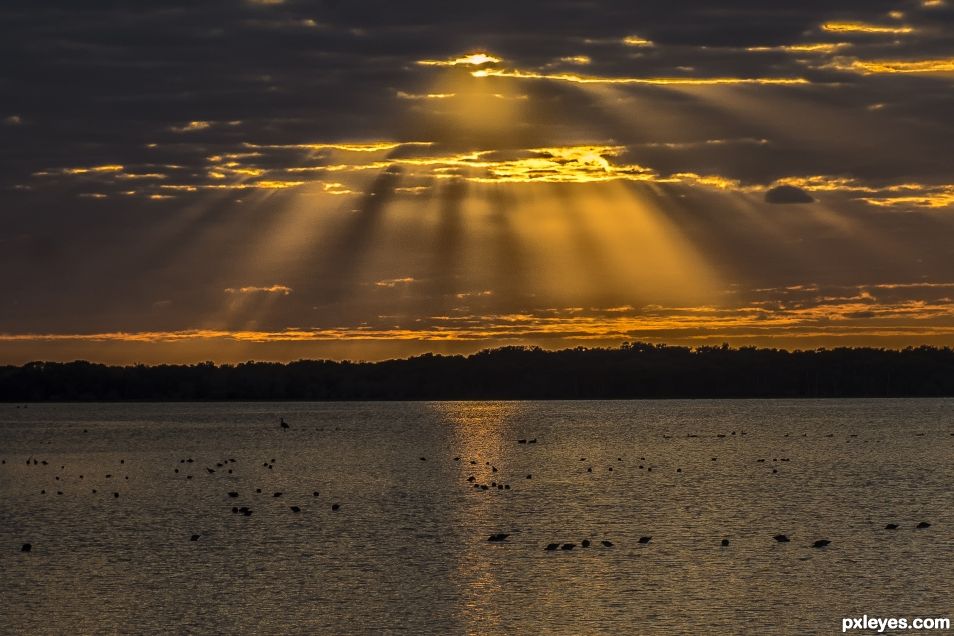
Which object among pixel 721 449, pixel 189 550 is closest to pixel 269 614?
pixel 189 550

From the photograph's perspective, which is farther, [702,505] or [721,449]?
[721,449]

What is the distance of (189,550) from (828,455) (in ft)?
276

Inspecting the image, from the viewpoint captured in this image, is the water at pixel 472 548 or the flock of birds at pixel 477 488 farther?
the flock of birds at pixel 477 488

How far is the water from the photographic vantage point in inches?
1591

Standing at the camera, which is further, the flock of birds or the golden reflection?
the flock of birds

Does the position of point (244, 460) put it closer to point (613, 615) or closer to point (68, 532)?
point (68, 532)

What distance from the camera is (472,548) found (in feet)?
180

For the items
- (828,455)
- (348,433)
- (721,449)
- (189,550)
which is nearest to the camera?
(189,550)

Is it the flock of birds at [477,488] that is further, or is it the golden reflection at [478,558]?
the flock of birds at [477,488]

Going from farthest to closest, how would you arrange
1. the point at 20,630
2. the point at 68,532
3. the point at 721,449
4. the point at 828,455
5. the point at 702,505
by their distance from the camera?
the point at 721,449 → the point at 828,455 → the point at 702,505 → the point at 68,532 → the point at 20,630

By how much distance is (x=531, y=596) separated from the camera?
4303 centimetres

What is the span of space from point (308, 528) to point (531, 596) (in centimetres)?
2221

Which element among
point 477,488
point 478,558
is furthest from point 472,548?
point 477,488

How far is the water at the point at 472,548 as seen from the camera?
40.4 meters
